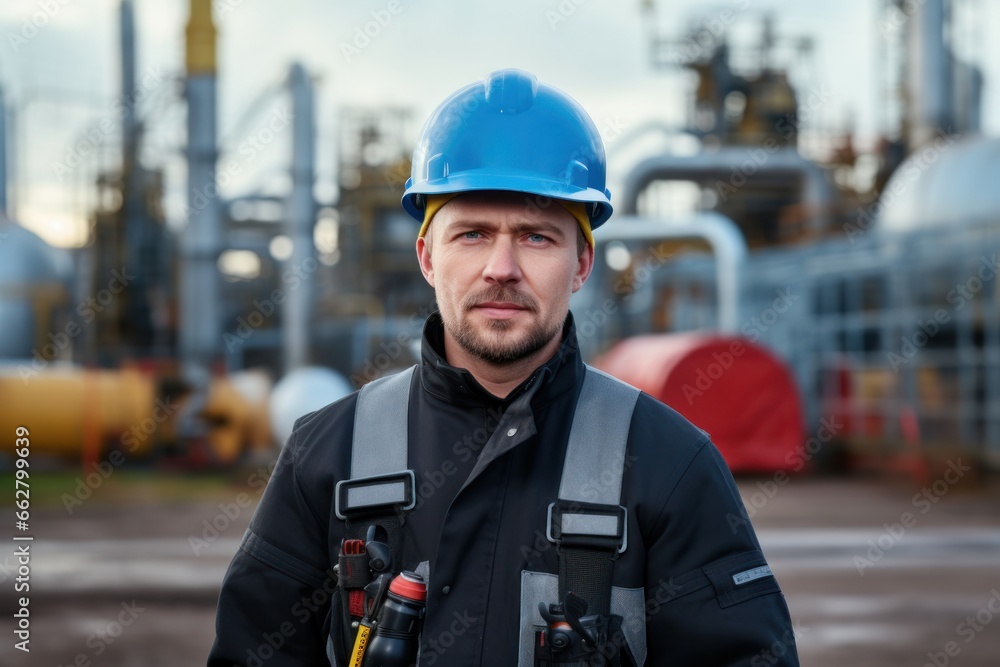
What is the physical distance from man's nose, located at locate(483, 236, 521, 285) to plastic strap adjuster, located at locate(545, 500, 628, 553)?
1.27 feet

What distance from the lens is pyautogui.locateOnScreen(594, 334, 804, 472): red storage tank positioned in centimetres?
1262

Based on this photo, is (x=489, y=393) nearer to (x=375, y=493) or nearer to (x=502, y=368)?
(x=502, y=368)

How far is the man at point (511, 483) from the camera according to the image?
1.70 meters

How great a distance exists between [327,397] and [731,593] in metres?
12.4

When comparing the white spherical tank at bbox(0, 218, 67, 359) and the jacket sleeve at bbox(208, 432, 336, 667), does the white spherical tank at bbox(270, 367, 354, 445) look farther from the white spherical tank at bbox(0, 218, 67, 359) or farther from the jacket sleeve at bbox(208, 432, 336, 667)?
the jacket sleeve at bbox(208, 432, 336, 667)

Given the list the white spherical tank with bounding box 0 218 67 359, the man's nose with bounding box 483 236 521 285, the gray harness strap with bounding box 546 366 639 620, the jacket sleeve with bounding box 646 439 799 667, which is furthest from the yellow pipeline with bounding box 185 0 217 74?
the jacket sleeve with bounding box 646 439 799 667

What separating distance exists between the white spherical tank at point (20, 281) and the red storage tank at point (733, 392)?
30.6 feet

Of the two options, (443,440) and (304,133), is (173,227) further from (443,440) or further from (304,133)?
(443,440)

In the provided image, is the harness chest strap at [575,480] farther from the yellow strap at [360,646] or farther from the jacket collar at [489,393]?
the yellow strap at [360,646]

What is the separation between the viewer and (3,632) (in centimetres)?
621

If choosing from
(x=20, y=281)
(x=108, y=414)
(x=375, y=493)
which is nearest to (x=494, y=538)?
(x=375, y=493)

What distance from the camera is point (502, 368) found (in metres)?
1.83

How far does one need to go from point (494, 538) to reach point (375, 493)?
21cm

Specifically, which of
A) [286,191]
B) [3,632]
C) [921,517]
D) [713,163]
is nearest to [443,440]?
[3,632]
